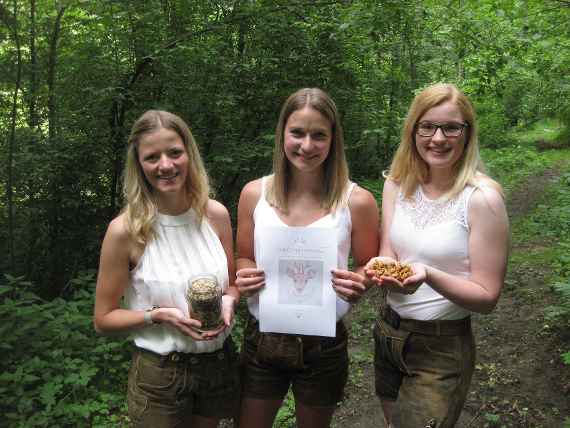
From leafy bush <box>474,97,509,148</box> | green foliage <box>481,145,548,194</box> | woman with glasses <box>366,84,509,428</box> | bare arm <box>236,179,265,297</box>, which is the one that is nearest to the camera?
woman with glasses <box>366,84,509,428</box>

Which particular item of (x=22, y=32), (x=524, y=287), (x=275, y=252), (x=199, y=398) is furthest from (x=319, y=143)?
(x=22, y=32)

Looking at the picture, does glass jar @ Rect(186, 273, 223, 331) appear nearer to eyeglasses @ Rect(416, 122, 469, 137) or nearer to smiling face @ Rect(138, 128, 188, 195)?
smiling face @ Rect(138, 128, 188, 195)

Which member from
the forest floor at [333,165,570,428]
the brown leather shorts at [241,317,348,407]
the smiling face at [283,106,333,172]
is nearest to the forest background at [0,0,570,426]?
the forest floor at [333,165,570,428]

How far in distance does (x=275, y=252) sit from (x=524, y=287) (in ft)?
17.8

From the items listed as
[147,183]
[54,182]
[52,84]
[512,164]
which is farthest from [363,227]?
[512,164]

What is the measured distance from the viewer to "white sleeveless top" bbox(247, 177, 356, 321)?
94.5 inches

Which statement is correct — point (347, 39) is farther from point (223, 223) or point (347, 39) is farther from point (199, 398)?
point (199, 398)

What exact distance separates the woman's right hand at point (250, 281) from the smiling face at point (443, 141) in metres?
1.01

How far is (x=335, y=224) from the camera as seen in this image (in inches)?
94.2

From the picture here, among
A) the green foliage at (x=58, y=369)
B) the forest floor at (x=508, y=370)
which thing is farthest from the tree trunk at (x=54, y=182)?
the forest floor at (x=508, y=370)

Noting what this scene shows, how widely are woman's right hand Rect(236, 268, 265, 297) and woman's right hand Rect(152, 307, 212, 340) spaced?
1.03 ft

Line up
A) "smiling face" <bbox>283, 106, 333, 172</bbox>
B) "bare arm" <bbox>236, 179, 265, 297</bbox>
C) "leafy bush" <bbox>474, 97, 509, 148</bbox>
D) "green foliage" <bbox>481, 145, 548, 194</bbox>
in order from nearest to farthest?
"smiling face" <bbox>283, 106, 333, 172</bbox>, "bare arm" <bbox>236, 179, 265, 297</bbox>, "green foliage" <bbox>481, 145, 548, 194</bbox>, "leafy bush" <bbox>474, 97, 509, 148</bbox>

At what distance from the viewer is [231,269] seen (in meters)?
2.59

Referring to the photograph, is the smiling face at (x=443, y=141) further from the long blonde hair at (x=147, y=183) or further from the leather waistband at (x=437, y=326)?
the long blonde hair at (x=147, y=183)
